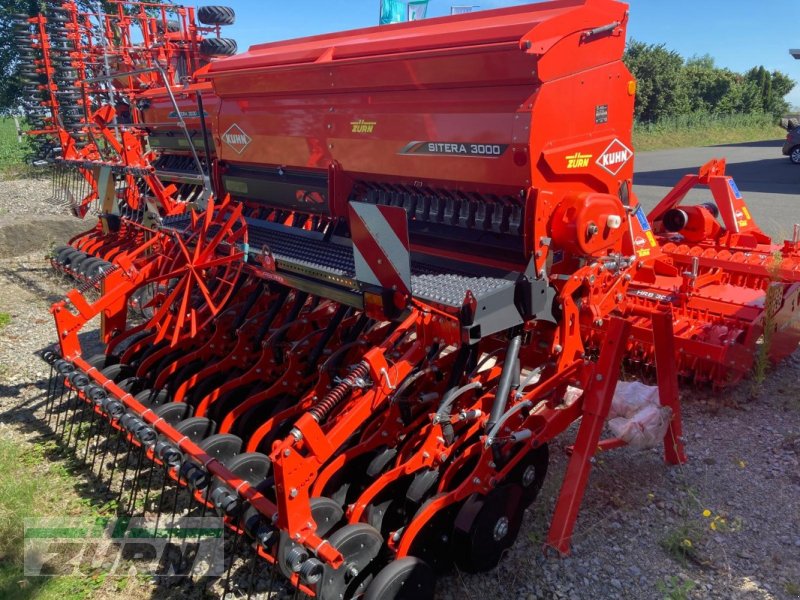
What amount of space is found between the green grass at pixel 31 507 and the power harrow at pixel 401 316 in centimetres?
25

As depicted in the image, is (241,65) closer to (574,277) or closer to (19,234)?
(574,277)

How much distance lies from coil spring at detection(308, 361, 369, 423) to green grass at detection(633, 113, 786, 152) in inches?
1075

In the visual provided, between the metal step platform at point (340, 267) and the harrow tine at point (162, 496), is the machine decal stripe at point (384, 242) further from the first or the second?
the harrow tine at point (162, 496)

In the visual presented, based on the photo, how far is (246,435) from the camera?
4.08m

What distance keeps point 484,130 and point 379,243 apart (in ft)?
3.20

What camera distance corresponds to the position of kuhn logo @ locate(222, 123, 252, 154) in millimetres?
5145

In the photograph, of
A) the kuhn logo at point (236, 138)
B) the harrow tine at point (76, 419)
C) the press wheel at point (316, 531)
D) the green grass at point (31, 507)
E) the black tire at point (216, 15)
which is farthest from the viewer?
the black tire at point (216, 15)

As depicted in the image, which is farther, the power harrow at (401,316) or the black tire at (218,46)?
the black tire at (218,46)

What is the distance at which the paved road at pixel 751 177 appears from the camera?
485 inches

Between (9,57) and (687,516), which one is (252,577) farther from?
(9,57)

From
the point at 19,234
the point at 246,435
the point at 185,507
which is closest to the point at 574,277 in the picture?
the point at 246,435

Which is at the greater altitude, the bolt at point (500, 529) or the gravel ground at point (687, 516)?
the bolt at point (500, 529)

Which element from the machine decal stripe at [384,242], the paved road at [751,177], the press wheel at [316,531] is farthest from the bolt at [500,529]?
the paved road at [751,177]

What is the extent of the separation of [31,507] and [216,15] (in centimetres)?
876
